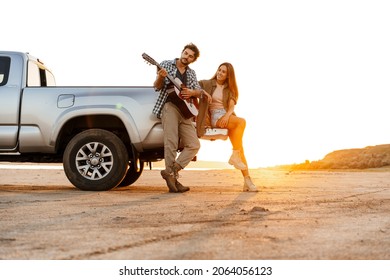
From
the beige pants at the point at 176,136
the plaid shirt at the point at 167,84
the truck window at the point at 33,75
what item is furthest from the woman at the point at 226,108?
the truck window at the point at 33,75

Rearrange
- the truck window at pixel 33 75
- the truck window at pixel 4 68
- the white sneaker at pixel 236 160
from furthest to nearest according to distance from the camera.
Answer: the truck window at pixel 33 75 → the truck window at pixel 4 68 → the white sneaker at pixel 236 160

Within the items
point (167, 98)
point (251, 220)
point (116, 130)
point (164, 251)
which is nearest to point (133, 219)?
point (251, 220)

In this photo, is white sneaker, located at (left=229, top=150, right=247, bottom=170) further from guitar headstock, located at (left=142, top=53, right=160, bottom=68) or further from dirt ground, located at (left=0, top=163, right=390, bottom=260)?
guitar headstock, located at (left=142, top=53, right=160, bottom=68)

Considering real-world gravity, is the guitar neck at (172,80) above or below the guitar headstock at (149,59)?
below

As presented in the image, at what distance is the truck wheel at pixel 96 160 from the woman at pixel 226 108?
4.40ft

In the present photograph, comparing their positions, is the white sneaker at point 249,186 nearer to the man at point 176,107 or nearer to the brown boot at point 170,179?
the man at point 176,107

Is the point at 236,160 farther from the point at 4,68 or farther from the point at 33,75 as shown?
the point at 4,68

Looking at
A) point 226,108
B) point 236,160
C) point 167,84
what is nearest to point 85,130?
point 167,84

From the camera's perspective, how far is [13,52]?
9.81 metres

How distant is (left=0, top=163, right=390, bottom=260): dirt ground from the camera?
4.07 metres

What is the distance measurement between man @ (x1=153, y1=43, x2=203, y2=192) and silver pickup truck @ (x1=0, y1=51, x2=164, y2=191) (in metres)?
0.27

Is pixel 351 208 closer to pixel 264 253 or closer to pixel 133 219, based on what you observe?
pixel 133 219

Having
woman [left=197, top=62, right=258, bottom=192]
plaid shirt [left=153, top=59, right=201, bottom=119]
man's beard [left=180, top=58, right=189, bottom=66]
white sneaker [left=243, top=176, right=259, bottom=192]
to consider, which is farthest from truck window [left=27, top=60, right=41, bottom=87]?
white sneaker [left=243, top=176, right=259, bottom=192]

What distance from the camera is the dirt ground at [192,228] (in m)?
4.07
